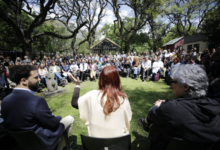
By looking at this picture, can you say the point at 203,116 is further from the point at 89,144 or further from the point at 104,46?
the point at 104,46

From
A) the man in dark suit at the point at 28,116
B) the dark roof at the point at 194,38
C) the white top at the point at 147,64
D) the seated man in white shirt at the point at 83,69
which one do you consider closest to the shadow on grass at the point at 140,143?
the man in dark suit at the point at 28,116

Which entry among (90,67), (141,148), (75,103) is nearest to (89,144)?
(75,103)

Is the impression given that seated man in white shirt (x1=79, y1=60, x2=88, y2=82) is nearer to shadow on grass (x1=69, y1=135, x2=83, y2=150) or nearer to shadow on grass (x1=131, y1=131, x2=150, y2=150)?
shadow on grass (x1=69, y1=135, x2=83, y2=150)

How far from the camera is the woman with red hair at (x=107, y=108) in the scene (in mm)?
1444

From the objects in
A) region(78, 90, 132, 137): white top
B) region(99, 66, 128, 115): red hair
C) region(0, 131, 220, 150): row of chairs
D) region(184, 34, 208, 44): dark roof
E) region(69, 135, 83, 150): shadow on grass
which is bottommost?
region(69, 135, 83, 150): shadow on grass

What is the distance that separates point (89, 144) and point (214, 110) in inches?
53.4

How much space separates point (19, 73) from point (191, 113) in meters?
2.34

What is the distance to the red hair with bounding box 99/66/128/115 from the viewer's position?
4.66 feet

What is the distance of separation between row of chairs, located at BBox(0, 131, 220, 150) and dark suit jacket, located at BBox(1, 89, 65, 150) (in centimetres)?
9

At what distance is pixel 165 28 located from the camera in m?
35.7

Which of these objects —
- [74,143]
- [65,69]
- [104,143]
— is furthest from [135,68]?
[104,143]

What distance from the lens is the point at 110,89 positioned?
153cm

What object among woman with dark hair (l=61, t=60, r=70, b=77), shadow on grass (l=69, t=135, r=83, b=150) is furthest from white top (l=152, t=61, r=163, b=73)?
shadow on grass (l=69, t=135, r=83, b=150)

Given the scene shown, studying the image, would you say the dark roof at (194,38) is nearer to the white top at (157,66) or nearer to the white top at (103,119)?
the white top at (157,66)
